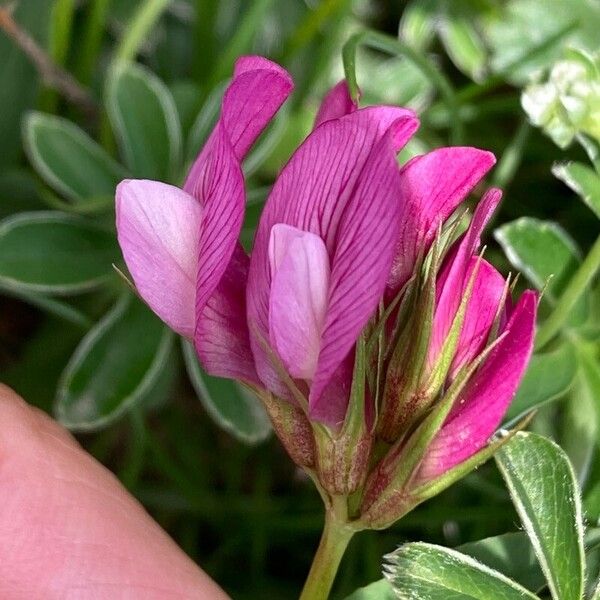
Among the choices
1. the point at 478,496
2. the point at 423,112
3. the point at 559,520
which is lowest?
the point at 478,496

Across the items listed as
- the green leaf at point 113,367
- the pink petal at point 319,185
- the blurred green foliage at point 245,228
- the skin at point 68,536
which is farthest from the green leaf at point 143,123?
the pink petal at point 319,185

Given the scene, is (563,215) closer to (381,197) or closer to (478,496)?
(478,496)

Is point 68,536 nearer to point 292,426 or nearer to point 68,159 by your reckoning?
point 292,426

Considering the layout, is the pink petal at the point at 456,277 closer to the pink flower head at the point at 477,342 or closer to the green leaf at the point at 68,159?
the pink flower head at the point at 477,342

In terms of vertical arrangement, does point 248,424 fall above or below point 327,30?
below

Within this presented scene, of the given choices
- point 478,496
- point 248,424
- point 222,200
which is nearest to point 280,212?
point 222,200
